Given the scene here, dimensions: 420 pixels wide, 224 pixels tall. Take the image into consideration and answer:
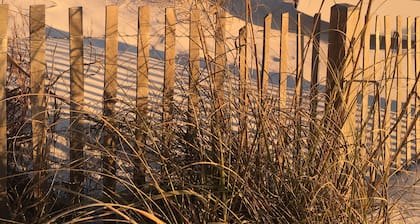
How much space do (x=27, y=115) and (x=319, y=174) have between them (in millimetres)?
1972

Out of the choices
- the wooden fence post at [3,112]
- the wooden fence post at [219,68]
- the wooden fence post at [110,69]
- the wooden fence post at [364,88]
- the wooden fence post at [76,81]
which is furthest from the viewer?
the wooden fence post at [110,69]

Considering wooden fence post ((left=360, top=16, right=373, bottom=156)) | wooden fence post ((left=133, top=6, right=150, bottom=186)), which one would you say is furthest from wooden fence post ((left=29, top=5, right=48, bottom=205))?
wooden fence post ((left=360, top=16, right=373, bottom=156))

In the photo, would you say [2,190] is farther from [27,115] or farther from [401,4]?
[401,4]

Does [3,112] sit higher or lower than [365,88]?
lower

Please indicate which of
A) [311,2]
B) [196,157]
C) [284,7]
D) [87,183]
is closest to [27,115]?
[87,183]

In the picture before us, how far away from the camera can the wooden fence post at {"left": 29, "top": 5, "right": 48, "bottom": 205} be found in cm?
385

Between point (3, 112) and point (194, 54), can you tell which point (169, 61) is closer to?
point (194, 54)

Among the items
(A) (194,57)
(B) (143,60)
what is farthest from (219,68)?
(B) (143,60)

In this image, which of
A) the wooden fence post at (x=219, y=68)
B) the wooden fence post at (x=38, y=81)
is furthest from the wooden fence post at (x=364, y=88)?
the wooden fence post at (x=38, y=81)

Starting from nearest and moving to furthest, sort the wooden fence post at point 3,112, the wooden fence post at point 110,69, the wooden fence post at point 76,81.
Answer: the wooden fence post at point 3,112 → the wooden fence post at point 76,81 → the wooden fence post at point 110,69

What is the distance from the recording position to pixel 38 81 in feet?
12.9

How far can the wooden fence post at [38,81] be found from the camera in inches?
152

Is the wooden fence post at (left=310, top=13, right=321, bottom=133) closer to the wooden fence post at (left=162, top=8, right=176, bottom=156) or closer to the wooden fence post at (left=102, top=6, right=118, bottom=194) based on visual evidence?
the wooden fence post at (left=162, top=8, right=176, bottom=156)

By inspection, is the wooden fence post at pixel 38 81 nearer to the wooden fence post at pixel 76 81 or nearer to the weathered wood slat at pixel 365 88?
the wooden fence post at pixel 76 81
